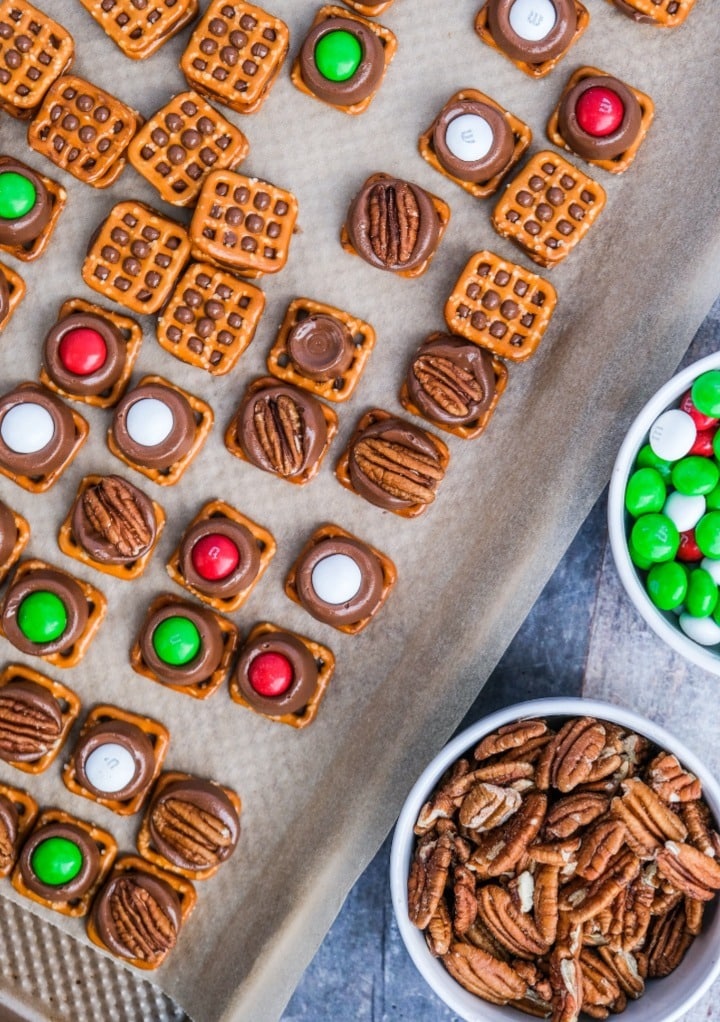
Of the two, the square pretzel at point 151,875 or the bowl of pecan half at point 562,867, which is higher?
the bowl of pecan half at point 562,867

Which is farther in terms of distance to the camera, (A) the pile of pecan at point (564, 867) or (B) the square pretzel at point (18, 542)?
(B) the square pretzel at point (18, 542)

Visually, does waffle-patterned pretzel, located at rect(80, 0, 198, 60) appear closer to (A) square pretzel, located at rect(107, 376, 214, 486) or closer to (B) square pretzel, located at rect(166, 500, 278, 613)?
(A) square pretzel, located at rect(107, 376, 214, 486)

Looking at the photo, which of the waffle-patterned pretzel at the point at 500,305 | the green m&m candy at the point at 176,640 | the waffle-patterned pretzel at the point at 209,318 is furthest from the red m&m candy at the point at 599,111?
the green m&m candy at the point at 176,640

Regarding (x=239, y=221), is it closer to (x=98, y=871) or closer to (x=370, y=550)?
(x=370, y=550)

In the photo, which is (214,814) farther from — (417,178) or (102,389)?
(417,178)

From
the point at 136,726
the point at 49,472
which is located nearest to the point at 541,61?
the point at 49,472

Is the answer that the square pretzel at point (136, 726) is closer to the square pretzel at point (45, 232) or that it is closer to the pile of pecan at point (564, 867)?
the pile of pecan at point (564, 867)
